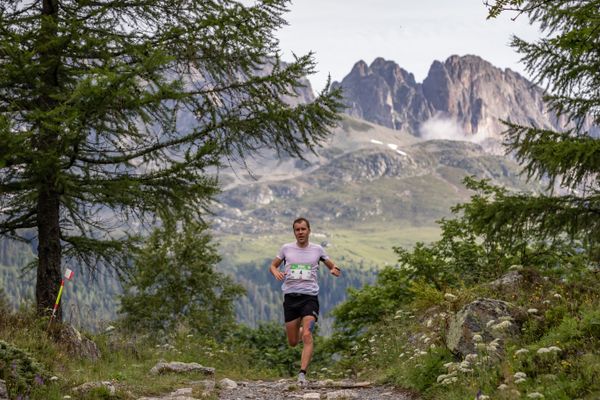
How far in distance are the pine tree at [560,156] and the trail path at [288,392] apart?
441 centimetres

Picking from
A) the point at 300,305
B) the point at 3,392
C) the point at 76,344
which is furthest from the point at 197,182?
the point at 3,392

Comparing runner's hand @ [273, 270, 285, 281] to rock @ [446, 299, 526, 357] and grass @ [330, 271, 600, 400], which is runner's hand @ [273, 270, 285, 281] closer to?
grass @ [330, 271, 600, 400]

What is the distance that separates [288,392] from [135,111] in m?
5.33

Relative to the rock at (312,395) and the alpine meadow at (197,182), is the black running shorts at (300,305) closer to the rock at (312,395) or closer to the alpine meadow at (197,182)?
the alpine meadow at (197,182)

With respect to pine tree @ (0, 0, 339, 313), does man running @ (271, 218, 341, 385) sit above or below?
below

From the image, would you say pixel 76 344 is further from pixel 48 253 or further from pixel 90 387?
pixel 90 387

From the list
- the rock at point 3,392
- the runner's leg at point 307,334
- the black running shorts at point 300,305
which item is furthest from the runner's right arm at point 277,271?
the rock at point 3,392

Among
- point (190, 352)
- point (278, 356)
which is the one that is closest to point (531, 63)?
point (190, 352)

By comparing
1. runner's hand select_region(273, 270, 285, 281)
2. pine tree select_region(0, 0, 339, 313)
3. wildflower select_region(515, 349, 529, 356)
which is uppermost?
pine tree select_region(0, 0, 339, 313)

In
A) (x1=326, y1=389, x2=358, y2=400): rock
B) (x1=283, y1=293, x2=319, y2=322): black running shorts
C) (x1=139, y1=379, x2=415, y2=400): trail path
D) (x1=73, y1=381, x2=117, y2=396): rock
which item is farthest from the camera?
(x1=283, y1=293, x2=319, y2=322): black running shorts

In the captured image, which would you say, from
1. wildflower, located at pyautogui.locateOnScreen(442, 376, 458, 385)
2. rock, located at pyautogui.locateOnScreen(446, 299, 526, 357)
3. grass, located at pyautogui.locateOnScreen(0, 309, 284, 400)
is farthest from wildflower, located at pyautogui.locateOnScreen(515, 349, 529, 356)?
grass, located at pyautogui.locateOnScreen(0, 309, 284, 400)

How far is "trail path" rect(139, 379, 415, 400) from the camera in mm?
7469

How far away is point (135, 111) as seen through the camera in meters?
9.62

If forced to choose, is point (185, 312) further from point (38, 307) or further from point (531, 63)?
point (531, 63)
